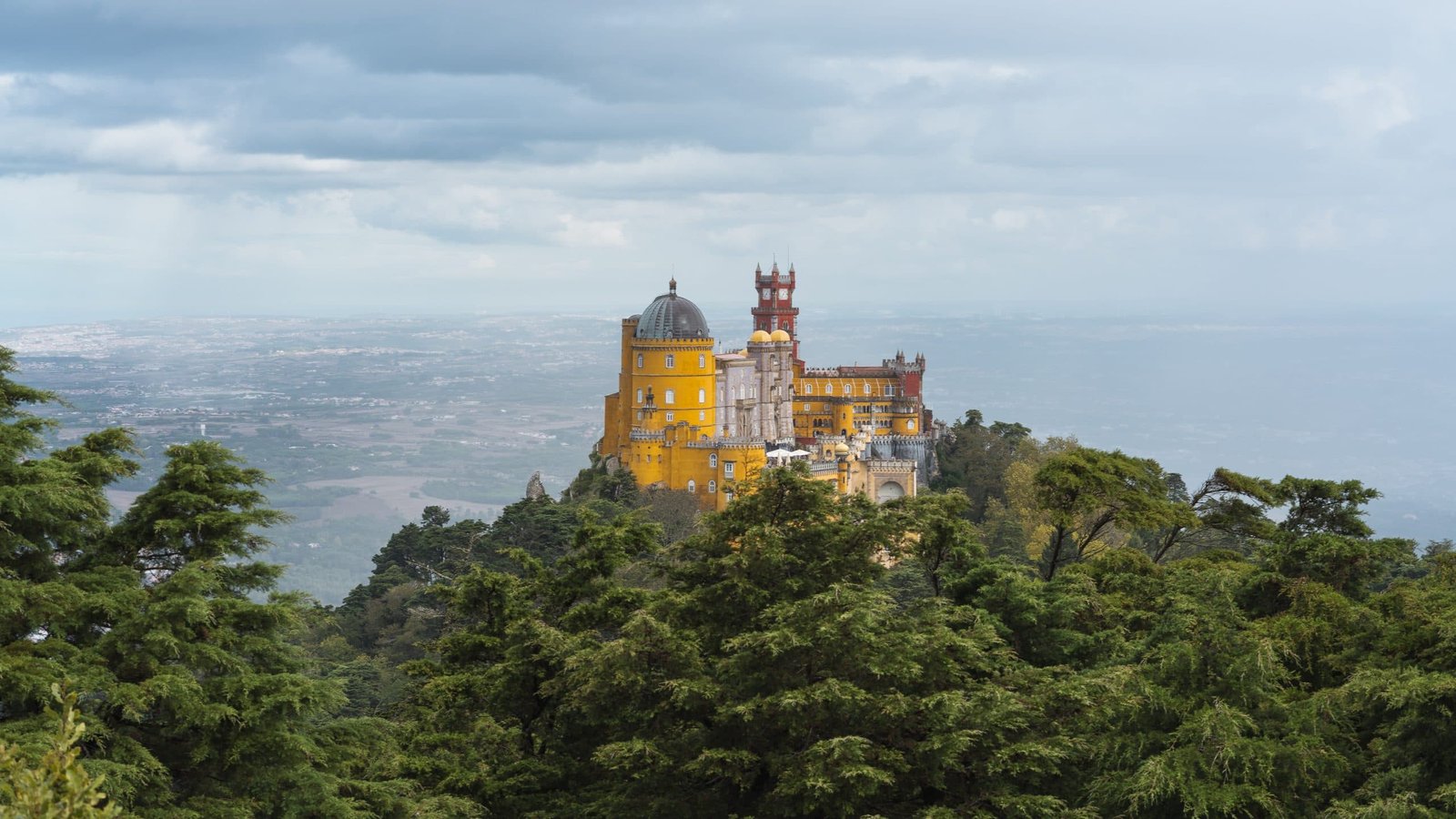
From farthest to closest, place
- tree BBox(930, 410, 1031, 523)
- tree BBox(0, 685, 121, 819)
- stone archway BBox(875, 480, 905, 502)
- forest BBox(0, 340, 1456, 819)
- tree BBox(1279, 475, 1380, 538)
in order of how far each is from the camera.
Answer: tree BBox(930, 410, 1031, 523) < stone archway BBox(875, 480, 905, 502) < tree BBox(1279, 475, 1380, 538) < forest BBox(0, 340, 1456, 819) < tree BBox(0, 685, 121, 819)

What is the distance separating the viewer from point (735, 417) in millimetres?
76125

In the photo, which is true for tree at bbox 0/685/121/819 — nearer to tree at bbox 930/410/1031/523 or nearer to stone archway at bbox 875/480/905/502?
stone archway at bbox 875/480/905/502

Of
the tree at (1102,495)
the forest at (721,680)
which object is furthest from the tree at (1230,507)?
the forest at (721,680)

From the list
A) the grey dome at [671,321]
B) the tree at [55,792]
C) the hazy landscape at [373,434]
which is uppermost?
the grey dome at [671,321]

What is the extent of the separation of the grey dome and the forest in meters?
46.1

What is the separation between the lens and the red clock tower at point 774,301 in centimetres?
9356

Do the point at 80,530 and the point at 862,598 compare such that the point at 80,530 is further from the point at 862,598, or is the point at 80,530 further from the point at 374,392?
the point at 374,392

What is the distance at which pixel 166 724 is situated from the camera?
1853 centimetres

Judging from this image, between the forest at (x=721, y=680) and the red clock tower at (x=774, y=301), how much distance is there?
67.7 m

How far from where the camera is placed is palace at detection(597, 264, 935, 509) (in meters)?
70.1

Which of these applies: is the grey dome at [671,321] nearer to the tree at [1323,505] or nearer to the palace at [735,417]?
the palace at [735,417]

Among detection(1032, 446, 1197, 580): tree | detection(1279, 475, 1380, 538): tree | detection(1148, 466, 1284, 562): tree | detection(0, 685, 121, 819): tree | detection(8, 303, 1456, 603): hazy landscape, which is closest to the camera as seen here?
detection(0, 685, 121, 819): tree

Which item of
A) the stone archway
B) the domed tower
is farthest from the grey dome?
the stone archway

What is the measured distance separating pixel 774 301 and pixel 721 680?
74.2m
